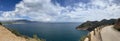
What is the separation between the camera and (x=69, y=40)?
140125 mm

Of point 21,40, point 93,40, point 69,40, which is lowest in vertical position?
point 69,40

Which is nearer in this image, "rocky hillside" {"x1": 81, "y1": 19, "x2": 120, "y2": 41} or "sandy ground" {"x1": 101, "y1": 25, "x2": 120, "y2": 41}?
"rocky hillside" {"x1": 81, "y1": 19, "x2": 120, "y2": 41}

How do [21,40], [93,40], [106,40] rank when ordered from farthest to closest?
1. [21,40]
2. [106,40]
3. [93,40]

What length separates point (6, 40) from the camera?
70.8 feet

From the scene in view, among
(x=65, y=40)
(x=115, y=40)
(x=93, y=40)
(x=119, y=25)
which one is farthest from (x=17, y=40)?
(x=65, y=40)

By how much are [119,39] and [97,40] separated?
2811mm

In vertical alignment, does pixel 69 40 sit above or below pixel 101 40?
below

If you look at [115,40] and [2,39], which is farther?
[2,39]

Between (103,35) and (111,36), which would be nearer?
(111,36)

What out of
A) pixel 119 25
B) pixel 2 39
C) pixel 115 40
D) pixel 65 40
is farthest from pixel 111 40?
pixel 65 40

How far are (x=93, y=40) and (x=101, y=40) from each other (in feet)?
4.40

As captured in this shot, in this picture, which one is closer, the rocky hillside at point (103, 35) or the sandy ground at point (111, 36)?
the rocky hillside at point (103, 35)

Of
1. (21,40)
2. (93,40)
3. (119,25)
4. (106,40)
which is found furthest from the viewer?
(119,25)

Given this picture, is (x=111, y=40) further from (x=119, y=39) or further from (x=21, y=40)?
(x=21, y=40)
